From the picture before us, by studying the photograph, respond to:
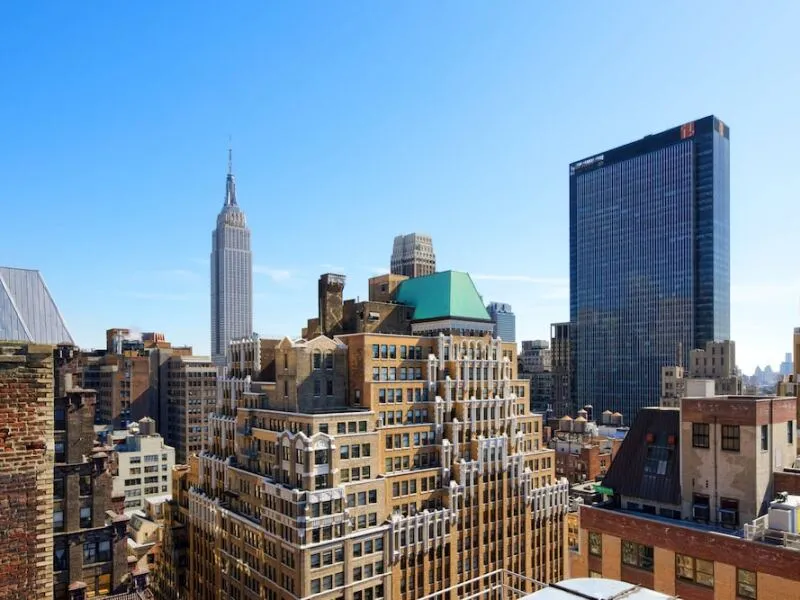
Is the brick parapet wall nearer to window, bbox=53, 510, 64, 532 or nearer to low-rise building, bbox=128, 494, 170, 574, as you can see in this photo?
window, bbox=53, 510, 64, 532

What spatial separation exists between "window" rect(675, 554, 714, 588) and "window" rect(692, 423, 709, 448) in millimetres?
9389

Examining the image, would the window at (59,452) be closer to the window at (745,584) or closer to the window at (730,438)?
the window at (745,584)

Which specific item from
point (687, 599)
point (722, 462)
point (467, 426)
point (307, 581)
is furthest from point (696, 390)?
point (307, 581)

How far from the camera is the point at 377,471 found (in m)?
79.1

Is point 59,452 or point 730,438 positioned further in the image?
point 59,452

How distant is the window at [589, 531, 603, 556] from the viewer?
154 ft

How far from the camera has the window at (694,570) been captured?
40281 mm

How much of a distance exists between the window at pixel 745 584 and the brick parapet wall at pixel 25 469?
42690 millimetres

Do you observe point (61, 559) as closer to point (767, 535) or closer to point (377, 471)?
point (377, 471)

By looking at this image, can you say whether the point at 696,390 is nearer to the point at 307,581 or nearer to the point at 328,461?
the point at 328,461

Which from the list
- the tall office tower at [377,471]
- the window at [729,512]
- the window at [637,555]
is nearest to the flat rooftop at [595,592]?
the window at [637,555]

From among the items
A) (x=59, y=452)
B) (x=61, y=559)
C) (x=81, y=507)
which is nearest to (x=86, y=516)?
(x=81, y=507)

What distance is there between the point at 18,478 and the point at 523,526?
8694 cm

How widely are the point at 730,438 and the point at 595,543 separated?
46.2 ft
